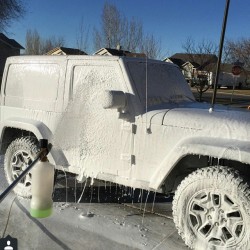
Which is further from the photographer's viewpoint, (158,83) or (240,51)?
(240,51)

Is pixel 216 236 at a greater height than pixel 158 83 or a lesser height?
lesser

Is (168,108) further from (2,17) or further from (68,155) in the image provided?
(2,17)

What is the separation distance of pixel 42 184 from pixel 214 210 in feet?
5.45

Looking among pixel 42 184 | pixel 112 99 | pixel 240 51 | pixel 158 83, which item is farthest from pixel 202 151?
pixel 240 51

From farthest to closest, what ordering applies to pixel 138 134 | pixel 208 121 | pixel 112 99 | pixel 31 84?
pixel 31 84 → pixel 138 134 → pixel 112 99 → pixel 208 121

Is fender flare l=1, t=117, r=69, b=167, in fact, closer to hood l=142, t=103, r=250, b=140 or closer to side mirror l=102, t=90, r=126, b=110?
side mirror l=102, t=90, r=126, b=110

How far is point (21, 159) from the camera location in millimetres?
4875

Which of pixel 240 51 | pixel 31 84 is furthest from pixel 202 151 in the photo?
pixel 240 51

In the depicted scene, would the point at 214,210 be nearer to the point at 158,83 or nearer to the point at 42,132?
the point at 158,83

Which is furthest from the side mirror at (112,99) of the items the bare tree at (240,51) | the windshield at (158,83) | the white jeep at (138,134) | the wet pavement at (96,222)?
the bare tree at (240,51)

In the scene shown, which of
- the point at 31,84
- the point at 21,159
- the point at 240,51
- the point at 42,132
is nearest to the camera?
the point at 42,132

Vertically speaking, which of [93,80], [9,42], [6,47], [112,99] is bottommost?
[112,99]

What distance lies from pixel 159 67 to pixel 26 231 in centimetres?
226

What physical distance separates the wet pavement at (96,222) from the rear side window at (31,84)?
1.22 meters
